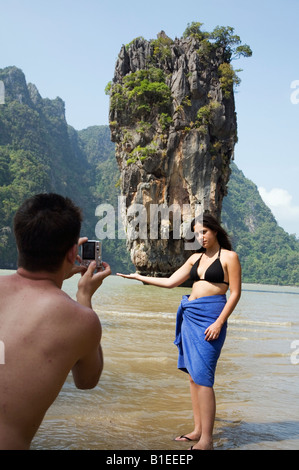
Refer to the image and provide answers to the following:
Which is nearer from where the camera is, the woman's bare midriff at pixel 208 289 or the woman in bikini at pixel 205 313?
the woman in bikini at pixel 205 313

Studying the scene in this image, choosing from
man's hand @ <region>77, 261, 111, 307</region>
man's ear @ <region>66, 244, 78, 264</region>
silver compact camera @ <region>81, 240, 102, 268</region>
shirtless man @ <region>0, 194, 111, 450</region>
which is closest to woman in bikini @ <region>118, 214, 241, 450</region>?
silver compact camera @ <region>81, 240, 102, 268</region>

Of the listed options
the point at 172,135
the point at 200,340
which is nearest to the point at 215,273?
the point at 200,340

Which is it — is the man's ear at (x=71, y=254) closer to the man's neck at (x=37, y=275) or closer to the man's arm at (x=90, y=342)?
the man's neck at (x=37, y=275)

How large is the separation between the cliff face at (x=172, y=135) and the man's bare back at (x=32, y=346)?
30334 mm

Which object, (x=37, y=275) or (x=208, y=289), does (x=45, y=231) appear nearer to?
(x=37, y=275)

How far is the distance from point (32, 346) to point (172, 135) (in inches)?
1231

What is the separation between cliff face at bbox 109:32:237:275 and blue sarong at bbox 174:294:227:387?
28.4m

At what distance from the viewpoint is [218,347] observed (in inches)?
136

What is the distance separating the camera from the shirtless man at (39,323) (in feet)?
5.11

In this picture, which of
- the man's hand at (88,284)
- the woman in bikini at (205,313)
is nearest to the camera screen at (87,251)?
the man's hand at (88,284)

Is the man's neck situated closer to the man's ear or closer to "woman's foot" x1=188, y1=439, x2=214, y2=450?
the man's ear

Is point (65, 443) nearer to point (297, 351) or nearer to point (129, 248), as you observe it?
point (297, 351)

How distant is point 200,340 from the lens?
3441 mm

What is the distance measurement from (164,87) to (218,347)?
102 feet
